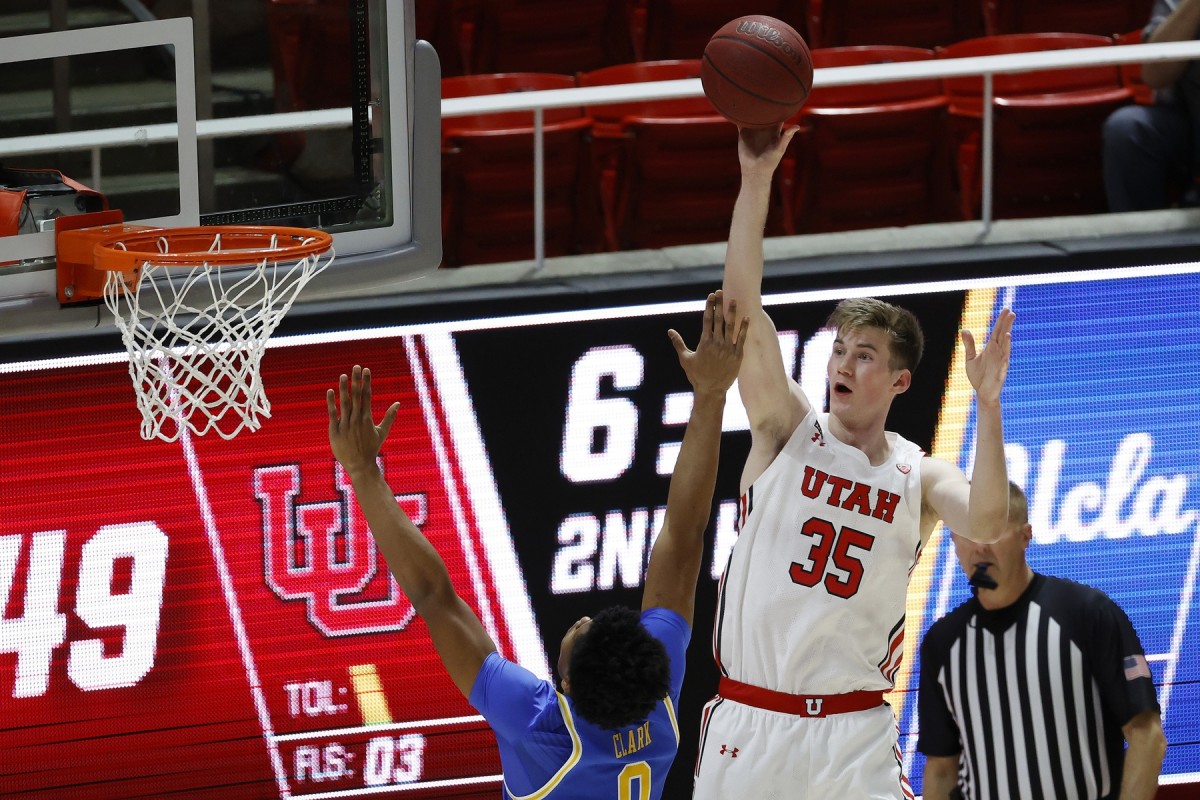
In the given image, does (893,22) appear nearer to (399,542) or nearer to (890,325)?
(890,325)

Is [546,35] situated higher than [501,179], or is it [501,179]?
[546,35]

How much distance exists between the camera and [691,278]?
18.8 ft

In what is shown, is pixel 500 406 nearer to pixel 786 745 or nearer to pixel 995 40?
pixel 786 745

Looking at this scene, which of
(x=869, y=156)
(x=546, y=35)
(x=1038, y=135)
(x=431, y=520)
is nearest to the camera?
(x=431, y=520)

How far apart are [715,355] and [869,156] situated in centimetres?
326

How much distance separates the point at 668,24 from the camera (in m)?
7.77

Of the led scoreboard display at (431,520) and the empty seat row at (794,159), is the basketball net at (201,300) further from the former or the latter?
the empty seat row at (794,159)

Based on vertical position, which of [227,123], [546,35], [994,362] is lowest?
[994,362]

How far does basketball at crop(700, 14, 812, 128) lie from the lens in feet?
14.3

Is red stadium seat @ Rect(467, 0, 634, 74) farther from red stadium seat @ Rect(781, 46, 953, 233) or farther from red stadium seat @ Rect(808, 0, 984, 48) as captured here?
red stadium seat @ Rect(781, 46, 953, 233)

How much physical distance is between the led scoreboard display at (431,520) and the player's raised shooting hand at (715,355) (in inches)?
72.8

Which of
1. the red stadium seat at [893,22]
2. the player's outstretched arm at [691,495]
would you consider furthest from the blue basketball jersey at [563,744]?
the red stadium seat at [893,22]

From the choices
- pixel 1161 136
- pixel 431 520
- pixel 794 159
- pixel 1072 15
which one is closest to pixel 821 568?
pixel 431 520

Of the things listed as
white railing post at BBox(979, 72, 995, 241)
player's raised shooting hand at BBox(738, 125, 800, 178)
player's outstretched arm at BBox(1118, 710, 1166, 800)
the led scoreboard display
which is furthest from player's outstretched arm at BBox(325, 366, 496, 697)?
white railing post at BBox(979, 72, 995, 241)
